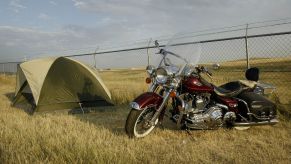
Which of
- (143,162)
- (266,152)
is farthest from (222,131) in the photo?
(143,162)

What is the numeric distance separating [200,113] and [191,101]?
0.76ft

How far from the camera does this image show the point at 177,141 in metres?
5.40

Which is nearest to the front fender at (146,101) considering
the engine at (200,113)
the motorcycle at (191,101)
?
the motorcycle at (191,101)

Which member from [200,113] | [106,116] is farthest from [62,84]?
[200,113]

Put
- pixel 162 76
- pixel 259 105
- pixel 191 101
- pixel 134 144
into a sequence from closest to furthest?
pixel 134 144 → pixel 162 76 → pixel 191 101 → pixel 259 105

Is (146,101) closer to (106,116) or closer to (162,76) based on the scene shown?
(162,76)

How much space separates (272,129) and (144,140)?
2.31 m

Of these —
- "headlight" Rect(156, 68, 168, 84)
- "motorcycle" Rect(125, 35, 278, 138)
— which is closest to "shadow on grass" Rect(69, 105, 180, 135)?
"motorcycle" Rect(125, 35, 278, 138)

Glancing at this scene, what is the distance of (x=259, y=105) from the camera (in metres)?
5.91

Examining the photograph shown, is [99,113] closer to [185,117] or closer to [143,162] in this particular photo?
[185,117]

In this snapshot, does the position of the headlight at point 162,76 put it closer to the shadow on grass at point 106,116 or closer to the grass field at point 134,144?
the grass field at point 134,144

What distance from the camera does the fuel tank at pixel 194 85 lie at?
5.48 metres

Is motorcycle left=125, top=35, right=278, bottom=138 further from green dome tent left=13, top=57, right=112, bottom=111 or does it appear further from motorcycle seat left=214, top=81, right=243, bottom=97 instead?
green dome tent left=13, top=57, right=112, bottom=111

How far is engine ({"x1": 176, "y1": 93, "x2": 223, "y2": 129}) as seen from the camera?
5531 millimetres
